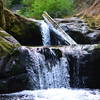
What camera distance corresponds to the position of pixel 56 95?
1373 centimetres

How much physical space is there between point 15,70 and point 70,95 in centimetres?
239

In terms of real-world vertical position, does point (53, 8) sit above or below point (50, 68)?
above

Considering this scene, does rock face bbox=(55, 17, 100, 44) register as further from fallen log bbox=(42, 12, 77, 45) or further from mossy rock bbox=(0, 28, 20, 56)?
mossy rock bbox=(0, 28, 20, 56)

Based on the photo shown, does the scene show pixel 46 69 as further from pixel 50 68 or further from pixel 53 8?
pixel 53 8

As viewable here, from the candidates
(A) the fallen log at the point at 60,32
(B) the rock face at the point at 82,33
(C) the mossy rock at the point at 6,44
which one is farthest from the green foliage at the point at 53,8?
(C) the mossy rock at the point at 6,44

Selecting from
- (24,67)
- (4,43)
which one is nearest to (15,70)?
(24,67)

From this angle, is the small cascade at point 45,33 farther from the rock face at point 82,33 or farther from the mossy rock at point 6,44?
the mossy rock at point 6,44

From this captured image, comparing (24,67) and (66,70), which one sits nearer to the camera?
(24,67)

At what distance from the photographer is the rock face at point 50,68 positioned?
47.9 ft

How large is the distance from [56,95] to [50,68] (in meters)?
2.11

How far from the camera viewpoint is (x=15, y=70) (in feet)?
47.6

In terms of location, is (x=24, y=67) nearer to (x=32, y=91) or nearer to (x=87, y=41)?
(x=32, y=91)

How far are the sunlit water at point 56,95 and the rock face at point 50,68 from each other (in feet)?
1.81

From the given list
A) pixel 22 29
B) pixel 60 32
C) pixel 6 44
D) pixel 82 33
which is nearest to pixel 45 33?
pixel 60 32
